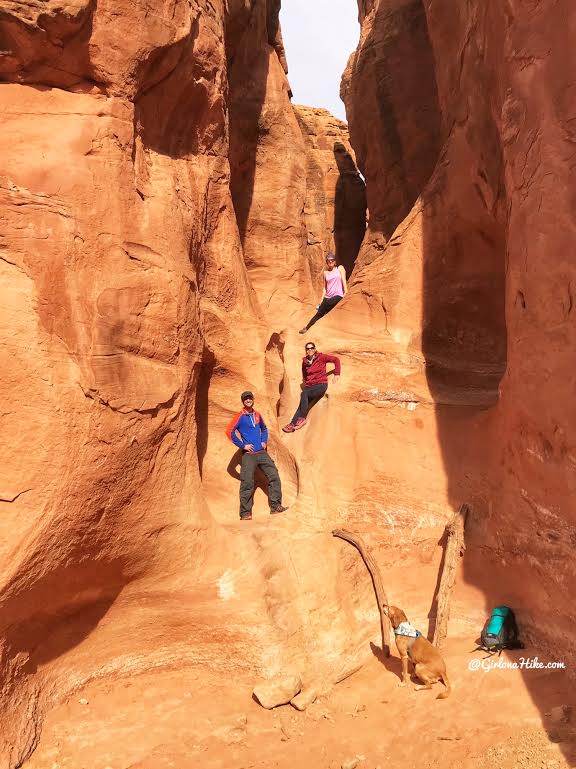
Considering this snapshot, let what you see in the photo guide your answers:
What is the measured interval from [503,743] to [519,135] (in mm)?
4573

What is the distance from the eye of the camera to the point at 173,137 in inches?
241

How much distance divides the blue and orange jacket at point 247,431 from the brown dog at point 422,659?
2.28 meters

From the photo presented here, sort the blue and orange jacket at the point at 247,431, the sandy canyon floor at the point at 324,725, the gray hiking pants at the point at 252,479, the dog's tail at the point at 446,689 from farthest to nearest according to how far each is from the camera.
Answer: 1. the blue and orange jacket at the point at 247,431
2. the gray hiking pants at the point at 252,479
3. the dog's tail at the point at 446,689
4. the sandy canyon floor at the point at 324,725

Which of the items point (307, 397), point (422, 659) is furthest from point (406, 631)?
point (307, 397)

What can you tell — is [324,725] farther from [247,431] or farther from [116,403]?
[116,403]

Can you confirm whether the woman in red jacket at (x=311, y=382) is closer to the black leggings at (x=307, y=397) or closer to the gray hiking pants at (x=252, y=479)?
the black leggings at (x=307, y=397)

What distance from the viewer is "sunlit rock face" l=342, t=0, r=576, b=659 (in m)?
4.52

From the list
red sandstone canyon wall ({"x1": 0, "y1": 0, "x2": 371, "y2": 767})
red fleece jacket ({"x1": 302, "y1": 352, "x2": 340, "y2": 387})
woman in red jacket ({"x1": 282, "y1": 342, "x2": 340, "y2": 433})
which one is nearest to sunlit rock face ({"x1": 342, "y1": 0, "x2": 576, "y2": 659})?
red fleece jacket ({"x1": 302, "y1": 352, "x2": 340, "y2": 387})

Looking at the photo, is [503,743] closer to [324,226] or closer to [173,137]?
[173,137]

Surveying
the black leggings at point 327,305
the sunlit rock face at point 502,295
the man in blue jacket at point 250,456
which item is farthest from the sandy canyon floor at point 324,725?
the black leggings at point 327,305

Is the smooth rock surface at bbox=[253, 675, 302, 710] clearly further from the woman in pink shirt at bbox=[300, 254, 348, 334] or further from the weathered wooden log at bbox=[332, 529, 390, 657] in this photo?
the woman in pink shirt at bbox=[300, 254, 348, 334]

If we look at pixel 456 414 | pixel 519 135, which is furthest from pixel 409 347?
pixel 519 135

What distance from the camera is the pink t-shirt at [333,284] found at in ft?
27.8

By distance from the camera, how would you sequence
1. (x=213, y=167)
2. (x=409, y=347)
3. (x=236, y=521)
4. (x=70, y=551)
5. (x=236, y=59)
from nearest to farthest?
Result: (x=70, y=551), (x=236, y=521), (x=213, y=167), (x=409, y=347), (x=236, y=59)
